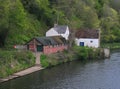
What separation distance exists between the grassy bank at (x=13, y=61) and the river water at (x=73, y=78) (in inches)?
120

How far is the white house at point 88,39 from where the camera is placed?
3902 inches

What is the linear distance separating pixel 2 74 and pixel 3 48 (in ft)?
48.6

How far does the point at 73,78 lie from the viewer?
59.2 metres

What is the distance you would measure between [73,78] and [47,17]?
1955 inches

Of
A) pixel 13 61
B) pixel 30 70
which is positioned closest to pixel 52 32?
pixel 30 70

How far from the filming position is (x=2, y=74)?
5703 cm

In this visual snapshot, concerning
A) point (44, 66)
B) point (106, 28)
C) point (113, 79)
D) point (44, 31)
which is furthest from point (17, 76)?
point (106, 28)

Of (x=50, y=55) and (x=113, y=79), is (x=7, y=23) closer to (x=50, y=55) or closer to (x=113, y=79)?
(x=50, y=55)

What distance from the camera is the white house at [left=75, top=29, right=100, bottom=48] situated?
9910cm

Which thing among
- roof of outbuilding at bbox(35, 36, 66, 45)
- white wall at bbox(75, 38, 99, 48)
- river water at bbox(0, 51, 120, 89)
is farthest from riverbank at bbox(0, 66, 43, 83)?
white wall at bbox(75, 38, 99, 48)

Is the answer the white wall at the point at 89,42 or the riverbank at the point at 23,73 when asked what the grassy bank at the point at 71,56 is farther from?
the white wall at the point at 89,42

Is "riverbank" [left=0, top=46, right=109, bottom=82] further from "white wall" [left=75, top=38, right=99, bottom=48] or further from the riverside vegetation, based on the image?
"white wall" [left=75, top=38, right=99, bottom=48]

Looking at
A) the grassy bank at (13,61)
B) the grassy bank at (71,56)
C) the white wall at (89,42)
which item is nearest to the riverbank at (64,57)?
the grassy bank at (71,56)

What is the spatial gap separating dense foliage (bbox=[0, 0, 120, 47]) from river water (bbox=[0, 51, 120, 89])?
1281cm
